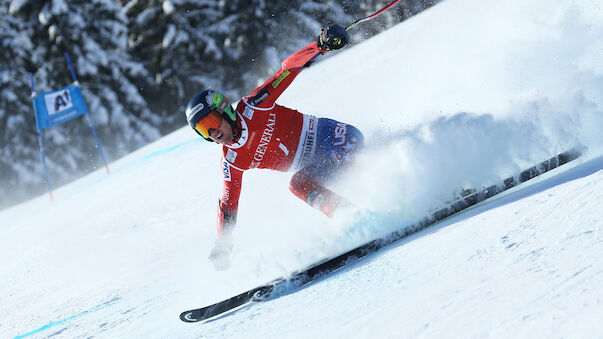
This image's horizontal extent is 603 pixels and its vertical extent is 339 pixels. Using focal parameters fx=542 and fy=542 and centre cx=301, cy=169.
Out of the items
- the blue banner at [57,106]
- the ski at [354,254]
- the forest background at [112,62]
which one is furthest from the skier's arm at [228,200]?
the forest background at [112,62]

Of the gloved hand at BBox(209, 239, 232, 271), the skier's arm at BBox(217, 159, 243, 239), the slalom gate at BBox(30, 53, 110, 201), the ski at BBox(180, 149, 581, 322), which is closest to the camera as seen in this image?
the ski at BBox(180, 149, 581, 322)

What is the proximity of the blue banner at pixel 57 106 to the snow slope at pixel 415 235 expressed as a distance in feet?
13.7

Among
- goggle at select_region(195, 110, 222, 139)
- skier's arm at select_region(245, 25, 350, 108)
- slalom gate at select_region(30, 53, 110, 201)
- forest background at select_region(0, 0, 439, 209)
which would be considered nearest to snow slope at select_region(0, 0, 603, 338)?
skier's arm at select_region(245, 25, 350, 108)

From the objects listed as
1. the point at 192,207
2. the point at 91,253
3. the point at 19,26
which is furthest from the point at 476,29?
the point at 19,26

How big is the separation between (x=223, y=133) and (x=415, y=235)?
1375mm

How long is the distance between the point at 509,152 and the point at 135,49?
62.4 feet

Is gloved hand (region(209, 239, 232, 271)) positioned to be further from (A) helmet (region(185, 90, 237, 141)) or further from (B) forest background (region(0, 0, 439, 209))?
(B) forest background (region(0, 0, 439, 209))

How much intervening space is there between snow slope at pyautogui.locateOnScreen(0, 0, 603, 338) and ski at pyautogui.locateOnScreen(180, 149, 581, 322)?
8 centimetres

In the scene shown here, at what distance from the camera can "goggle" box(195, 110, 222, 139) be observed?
3.42m

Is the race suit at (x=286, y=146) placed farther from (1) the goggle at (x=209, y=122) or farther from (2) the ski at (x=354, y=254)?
(2) the ski at (x=354, y=254)

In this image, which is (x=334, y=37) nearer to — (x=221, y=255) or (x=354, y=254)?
(x=354, y=254)

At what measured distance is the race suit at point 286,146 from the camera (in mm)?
3724

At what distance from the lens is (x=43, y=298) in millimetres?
4621

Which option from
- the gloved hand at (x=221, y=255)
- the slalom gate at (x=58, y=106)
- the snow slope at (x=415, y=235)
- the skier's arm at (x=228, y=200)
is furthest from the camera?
the slalom gate at (x=58, y=106)
